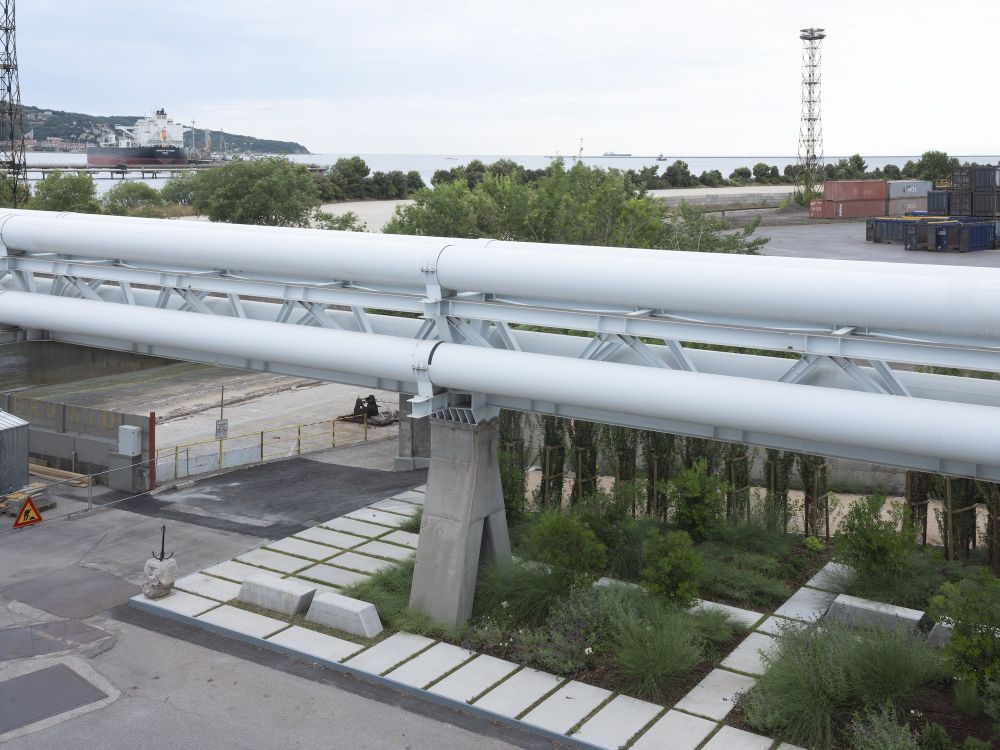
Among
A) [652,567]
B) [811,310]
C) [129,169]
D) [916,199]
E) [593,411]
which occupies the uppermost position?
[129,169]

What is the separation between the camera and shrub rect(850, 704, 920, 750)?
40.3 feet

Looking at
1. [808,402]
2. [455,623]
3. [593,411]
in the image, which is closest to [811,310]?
[808,402]

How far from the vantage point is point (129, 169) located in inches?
6250

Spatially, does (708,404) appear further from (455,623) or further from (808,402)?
(455,623)

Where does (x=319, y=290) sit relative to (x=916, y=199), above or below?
below

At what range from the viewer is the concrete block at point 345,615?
→ 16.5 metres

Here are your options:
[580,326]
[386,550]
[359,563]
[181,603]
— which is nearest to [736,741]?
[580,326]

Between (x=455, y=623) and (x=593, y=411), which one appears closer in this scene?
(x=593, y=411)

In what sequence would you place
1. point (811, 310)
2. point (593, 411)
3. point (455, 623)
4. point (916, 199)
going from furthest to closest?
point (916, 199) < point (455, 623) < point (593, 411) < point (811, 310)

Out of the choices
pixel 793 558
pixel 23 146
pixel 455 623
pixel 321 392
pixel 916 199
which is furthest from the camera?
pixel 916 199

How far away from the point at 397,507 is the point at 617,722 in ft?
34.2

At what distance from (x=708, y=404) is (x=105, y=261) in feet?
44.0

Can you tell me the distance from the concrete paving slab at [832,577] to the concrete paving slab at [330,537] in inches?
353

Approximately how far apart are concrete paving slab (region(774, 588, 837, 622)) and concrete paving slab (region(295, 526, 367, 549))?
338 inches
